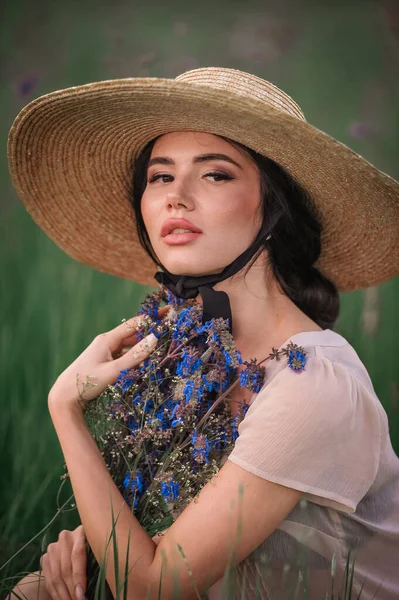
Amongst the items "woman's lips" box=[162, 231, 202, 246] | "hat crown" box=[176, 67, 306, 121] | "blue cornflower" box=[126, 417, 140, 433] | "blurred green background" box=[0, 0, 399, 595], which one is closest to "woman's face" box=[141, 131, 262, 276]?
"woman's lips" box=[162, 231, 202, 246]

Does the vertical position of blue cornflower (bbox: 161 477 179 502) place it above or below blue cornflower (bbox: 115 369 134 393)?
below

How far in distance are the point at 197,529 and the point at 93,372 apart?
53 cm

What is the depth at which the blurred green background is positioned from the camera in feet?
10.2

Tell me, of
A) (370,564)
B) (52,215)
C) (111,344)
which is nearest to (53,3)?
(52,215)

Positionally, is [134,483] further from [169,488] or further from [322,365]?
[322,365]

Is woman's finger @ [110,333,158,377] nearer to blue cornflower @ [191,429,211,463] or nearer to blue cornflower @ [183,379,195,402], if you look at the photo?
blue cornflower @ [183,379,195,402]

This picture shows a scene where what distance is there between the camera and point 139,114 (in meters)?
2.02

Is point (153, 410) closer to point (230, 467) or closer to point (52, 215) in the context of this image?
point (230, 467)

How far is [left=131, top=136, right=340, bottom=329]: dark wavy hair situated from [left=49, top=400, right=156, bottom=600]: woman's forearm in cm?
68

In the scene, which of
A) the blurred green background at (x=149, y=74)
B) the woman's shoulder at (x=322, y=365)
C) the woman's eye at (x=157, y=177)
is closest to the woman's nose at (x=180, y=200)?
the woman's eye at (x=157, y=177)

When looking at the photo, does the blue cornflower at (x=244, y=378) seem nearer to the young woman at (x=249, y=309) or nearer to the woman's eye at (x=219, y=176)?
the young woman at (x=249, y=309)

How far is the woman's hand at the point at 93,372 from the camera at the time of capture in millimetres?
1870

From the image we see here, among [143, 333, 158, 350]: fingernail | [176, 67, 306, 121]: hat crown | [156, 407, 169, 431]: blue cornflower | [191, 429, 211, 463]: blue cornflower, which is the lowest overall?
[191, 429, 211, 463]: blue cornflower

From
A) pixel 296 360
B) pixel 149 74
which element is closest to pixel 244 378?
pixel 296 360
